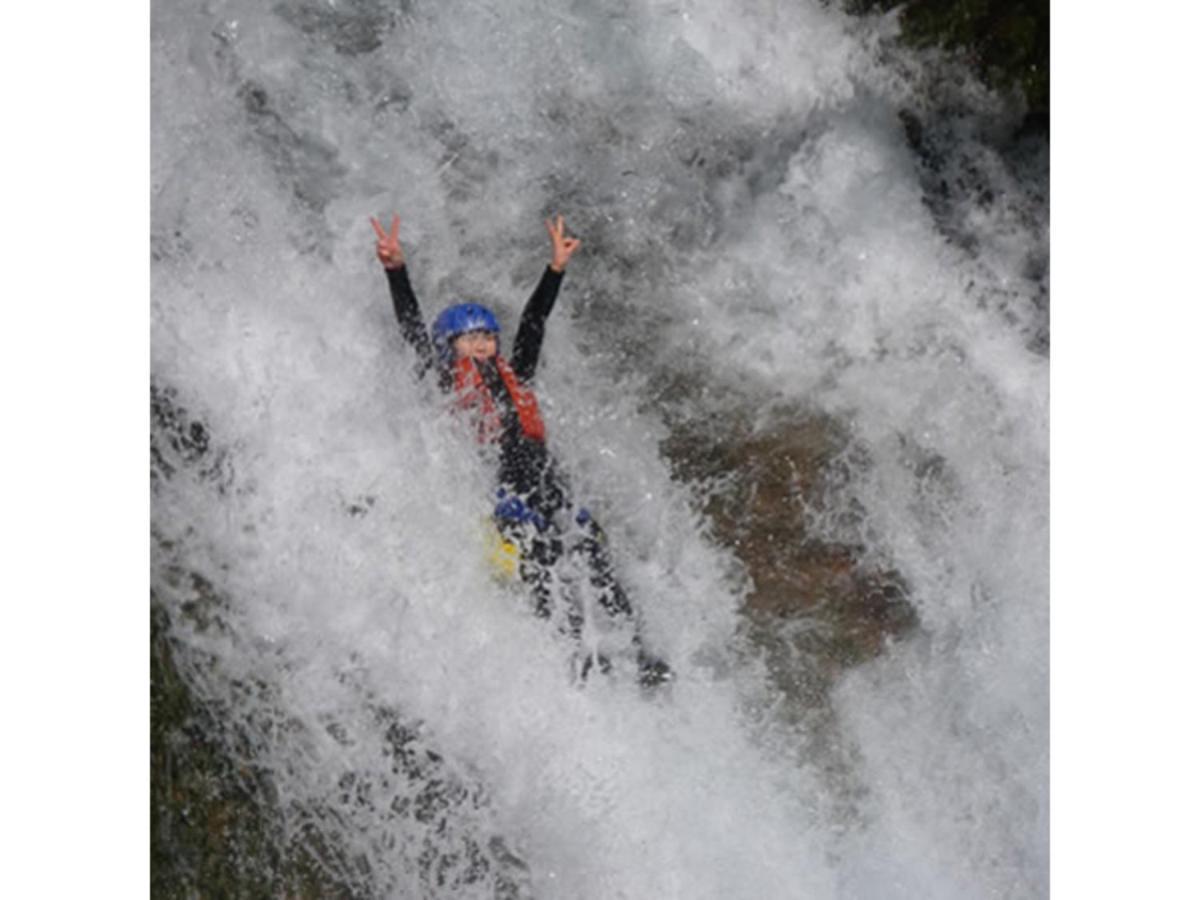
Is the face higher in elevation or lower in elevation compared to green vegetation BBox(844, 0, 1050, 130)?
lower

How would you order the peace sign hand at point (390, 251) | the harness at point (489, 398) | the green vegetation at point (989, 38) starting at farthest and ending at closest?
the green vegetation at point (989, 38), the harness at point (489, 398), the peace sign hand at point (390, 251)

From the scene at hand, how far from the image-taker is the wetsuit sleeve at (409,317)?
290cm

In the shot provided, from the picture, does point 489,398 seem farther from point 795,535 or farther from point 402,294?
point 795,535

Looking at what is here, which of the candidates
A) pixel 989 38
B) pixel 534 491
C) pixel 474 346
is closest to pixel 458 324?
pixel 474 346

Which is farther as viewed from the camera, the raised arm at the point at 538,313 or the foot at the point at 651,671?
the foot at the point at 651,671

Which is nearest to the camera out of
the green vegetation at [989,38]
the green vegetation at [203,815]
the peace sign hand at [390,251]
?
the green vegetation at [203,815]

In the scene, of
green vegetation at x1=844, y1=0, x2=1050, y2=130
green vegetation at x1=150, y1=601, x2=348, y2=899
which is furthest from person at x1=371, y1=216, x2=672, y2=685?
green vegetation at x1=844, y1=0, x2=1050, y2=130

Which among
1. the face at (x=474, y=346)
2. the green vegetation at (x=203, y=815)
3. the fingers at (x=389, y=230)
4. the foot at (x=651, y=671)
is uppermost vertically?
the fingers at (x=389, y=230)

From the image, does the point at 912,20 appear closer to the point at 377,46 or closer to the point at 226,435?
the point at 377,46

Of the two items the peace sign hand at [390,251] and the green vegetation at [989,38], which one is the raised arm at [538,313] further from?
the green vegetation at [989,38]

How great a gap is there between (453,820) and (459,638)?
0.46 m

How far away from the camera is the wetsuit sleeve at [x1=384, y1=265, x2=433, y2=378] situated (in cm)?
290

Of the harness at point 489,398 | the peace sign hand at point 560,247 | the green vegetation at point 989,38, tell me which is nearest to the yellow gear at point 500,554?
the harness at point 489,398

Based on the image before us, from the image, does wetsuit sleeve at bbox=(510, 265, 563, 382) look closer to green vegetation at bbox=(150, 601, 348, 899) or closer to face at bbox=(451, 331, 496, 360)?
face at bbox=(451, 331, 496, 360)
